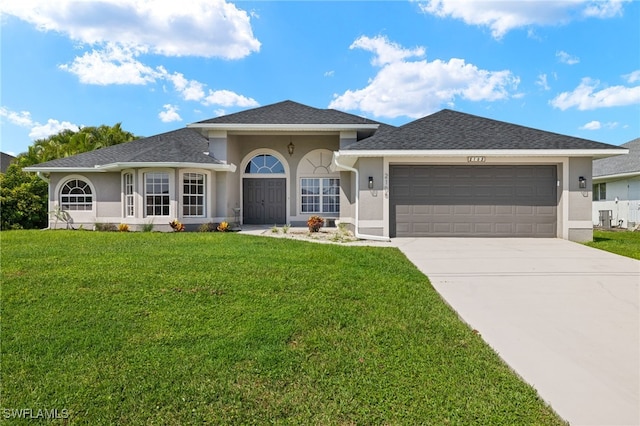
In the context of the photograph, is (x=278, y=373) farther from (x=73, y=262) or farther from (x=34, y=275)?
(x=73, y=262)

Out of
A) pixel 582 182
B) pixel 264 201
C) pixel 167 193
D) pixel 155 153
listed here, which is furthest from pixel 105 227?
pixel 582 182

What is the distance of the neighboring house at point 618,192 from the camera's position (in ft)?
52.7

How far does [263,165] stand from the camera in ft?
50.3

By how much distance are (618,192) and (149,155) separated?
877 inches

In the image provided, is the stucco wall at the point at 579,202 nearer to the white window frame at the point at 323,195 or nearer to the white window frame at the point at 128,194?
the white window frame at the point at 323,195

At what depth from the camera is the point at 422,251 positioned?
8383 mm

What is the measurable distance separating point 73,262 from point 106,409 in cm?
471

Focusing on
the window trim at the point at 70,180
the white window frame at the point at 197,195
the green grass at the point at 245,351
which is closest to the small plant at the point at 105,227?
the window trim at the point at 70,180

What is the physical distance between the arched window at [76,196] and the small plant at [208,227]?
5630mm

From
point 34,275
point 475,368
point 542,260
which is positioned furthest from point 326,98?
point 475,368

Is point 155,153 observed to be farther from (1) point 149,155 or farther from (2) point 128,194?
(2) point 128,194

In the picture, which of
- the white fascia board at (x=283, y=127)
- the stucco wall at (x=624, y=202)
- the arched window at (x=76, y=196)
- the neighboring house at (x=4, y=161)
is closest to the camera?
the white fascia board at (x=283, y=127)

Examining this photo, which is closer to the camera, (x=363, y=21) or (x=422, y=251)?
(x=422, y=251)

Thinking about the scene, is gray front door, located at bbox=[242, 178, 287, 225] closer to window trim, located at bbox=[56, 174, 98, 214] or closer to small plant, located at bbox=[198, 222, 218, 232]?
small plant, located at bbox=[198, 222, 218, 232]
